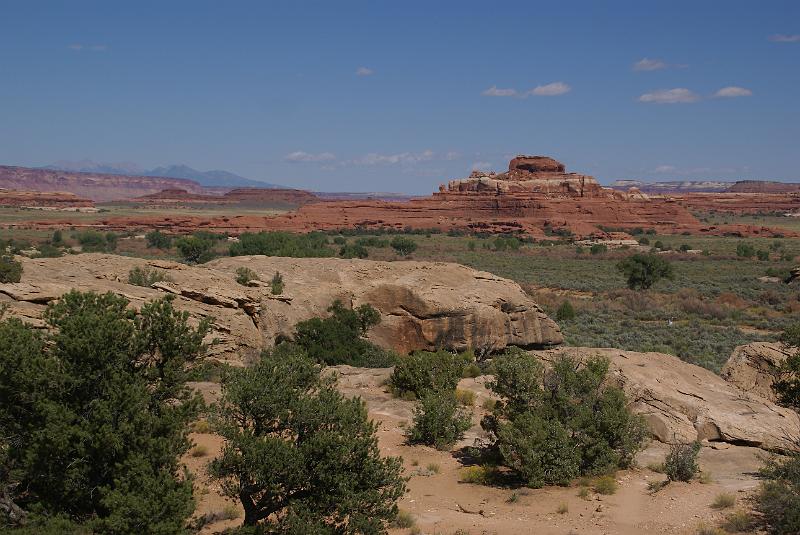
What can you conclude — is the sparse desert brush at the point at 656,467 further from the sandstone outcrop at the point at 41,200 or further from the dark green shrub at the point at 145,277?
the sandstone outcrop at the point at 41,200

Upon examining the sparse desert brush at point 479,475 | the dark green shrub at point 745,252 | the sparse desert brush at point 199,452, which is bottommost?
the sparse desert brush at point 479,475

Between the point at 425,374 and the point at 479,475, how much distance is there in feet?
14.2

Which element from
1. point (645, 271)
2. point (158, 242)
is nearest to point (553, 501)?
point (645, 271)

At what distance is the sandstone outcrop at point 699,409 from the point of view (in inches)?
522

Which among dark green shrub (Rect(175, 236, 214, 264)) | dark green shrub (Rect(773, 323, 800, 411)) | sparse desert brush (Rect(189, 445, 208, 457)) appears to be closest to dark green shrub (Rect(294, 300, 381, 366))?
sparse desert brush (Rect(189, 445, 208, 457))

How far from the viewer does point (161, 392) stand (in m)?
7.79

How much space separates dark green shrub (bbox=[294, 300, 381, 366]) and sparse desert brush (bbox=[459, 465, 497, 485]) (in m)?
7.50

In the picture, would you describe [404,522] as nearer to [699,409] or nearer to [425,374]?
[425,374]

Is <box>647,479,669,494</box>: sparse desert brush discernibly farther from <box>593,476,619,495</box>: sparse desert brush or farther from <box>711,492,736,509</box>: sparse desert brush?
<box>711,492,736,509</box>: sparse desert brush

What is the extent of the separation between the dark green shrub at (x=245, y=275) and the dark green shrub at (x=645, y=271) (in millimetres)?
31506

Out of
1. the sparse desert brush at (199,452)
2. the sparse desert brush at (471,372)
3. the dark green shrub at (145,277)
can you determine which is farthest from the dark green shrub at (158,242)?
the sparse desert brush at (199,452)

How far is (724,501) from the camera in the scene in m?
9.38

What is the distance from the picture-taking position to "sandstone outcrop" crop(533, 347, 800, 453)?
13266 mm

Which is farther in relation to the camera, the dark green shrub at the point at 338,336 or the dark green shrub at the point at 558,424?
the dark green shrub at the point at 338,336
